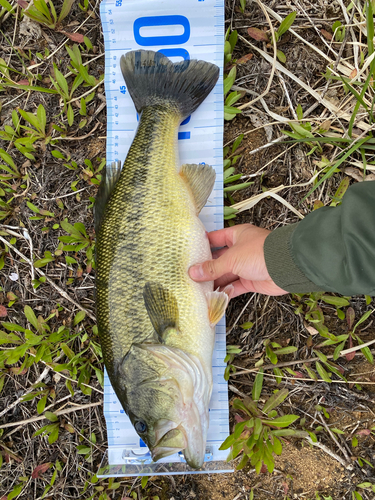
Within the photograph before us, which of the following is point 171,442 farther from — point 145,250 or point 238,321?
point 145,250

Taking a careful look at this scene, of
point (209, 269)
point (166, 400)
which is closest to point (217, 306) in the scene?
point (209, 269)

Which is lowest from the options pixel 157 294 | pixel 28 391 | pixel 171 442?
pixel 28 391

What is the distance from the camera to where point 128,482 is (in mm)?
2744

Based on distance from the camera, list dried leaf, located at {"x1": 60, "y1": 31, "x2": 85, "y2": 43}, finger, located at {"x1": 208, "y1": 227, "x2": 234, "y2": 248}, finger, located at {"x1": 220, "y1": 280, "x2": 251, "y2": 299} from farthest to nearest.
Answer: dried leaf, located at {"x1": 60, "y1": 31, "x2": 85, "y2": 43} → finger, located at {"x1": 220, "y1": 280, "x2": 251, "y2": 299} → finger, located at {"x1": 208, "y1": 227, "x2": 234, "y2": 248}

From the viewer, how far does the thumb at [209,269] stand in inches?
86.4

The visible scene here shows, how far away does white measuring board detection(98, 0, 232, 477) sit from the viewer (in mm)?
2645

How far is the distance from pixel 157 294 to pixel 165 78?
1706 mm

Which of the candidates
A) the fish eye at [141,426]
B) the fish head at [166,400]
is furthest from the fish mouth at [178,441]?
the fish eye at [141,426]

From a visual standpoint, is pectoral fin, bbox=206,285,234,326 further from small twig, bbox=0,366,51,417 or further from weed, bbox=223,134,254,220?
small twig, bbox=0,366,51,417

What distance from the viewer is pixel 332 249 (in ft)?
5.87

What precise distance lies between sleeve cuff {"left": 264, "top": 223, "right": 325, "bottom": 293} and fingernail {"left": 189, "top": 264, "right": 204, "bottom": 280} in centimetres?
44

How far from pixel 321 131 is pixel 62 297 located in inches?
102

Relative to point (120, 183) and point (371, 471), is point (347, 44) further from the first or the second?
point (371, 471)

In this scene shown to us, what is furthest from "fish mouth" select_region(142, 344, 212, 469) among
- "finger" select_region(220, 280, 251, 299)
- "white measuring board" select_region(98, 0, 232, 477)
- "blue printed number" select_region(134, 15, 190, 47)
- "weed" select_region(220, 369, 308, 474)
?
"blue printed number" select_region(134, 15, 190, 47)
